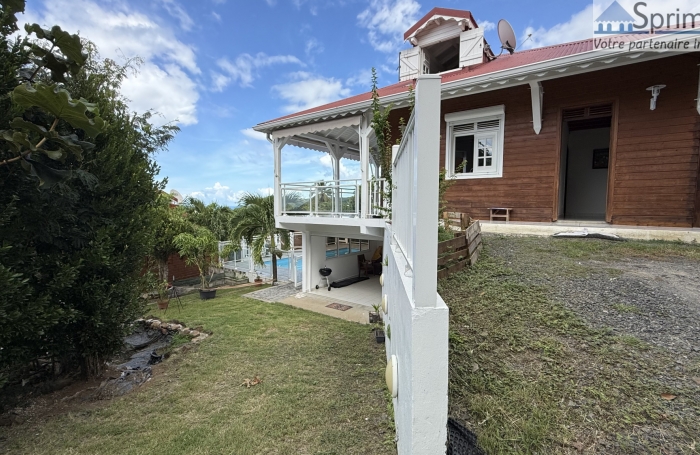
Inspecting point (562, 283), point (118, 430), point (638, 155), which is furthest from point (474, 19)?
point (118, 430)

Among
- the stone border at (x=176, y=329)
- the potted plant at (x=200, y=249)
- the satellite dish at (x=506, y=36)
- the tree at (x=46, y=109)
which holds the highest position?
the satellite dish at (x=506, y=36)

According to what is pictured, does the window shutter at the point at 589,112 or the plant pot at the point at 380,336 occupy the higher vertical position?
the window shutter at the point at 589,112

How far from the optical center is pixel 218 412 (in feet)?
11.0

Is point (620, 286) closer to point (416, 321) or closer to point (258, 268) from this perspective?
point (416, 321)

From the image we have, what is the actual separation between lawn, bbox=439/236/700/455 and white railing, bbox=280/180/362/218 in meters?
4.52

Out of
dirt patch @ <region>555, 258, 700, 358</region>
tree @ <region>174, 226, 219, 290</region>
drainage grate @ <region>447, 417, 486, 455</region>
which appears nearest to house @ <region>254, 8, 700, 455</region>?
drainage grate @ <region>447, 417, 486, 455</region>

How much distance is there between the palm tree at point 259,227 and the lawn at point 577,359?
8.42m

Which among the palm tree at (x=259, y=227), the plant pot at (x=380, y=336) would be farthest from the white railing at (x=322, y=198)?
the plant pot at (x=380, y=336)

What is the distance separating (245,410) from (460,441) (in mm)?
2609

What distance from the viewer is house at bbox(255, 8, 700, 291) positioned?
18.2 ft

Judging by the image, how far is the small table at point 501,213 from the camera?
23.2 feet

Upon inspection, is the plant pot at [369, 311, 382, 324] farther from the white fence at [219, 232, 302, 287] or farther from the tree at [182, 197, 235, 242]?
the tree at [182, 197, 235, 242]

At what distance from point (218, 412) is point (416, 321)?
3.17 m

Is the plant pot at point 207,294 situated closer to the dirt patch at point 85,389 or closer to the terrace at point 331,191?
the terrace at point 331,191
